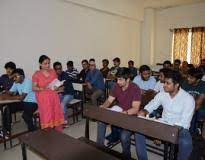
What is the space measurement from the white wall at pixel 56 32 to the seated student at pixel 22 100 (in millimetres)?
1239

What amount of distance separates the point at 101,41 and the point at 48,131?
5099 mm

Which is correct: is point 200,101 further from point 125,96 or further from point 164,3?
point 164,3

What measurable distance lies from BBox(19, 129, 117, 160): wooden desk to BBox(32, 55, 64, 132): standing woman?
3.77 ft

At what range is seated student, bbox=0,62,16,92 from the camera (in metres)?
4.52

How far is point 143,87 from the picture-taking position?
463 centimetres

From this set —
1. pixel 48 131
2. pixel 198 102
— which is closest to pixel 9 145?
pixel 48 131

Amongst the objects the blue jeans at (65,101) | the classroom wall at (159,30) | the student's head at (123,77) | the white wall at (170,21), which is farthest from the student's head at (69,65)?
the white wall at (170,21)

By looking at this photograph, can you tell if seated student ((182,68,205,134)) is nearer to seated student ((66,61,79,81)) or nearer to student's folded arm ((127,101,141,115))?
student's folded arm ((127,101,141,115))

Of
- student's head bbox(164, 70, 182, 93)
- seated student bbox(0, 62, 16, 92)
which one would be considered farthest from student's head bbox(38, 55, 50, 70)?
student's head bbox(164, 70, 182, 93)

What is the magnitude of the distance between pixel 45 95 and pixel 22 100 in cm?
36

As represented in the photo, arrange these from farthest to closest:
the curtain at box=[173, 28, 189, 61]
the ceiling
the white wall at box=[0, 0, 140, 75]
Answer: the curtain at box=[173, 28, 189, 61], the ceiling, the white wall at box=[0, 0, 140, 75]

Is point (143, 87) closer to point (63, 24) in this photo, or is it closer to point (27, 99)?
point (27, 99)

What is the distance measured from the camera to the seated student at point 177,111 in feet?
8.52

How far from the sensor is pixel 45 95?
12.9 ft
